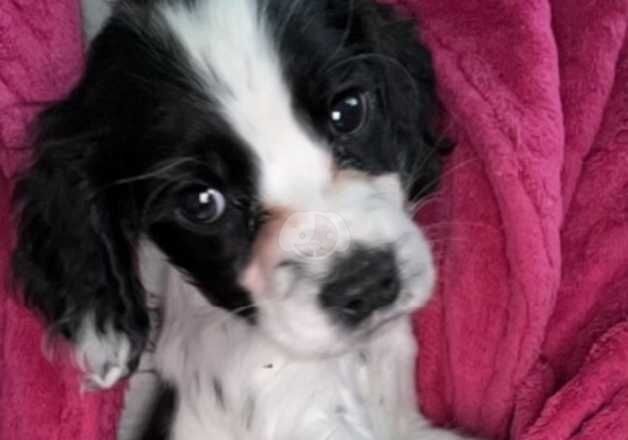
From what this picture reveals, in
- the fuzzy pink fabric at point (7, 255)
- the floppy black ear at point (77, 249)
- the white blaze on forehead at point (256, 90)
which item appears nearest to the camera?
the white blaze on forehead at point (256, 90)

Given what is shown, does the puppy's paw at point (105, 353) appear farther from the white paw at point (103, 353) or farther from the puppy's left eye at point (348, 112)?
the puppy's left eye at point (348, 112)

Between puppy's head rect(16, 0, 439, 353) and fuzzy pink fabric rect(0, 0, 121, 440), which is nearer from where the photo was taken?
puppy's head rect(16, 0, 439, 353)

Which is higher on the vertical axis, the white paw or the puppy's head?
the puppy's head

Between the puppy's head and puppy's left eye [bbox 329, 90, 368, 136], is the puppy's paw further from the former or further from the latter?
puppy's left eye [bbox 329, 90, 368, 136]

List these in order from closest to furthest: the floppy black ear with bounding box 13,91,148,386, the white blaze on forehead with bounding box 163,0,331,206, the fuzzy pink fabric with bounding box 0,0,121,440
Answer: the white blaze on forehead with bounding box 163,0,331,206
the floppy black ear with bounding box 13,91,148,386
the fuzzy pink fabric with bounding box 0,0,121,440

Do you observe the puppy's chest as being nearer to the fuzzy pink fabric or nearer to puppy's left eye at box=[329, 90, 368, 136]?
the fuzzy pink fabric

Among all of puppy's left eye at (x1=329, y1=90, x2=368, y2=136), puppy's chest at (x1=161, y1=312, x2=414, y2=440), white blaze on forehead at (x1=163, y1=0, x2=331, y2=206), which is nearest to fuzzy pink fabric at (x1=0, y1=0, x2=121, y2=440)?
puppy's chest at (x1=161, y1=312, x2=414, y2=440)

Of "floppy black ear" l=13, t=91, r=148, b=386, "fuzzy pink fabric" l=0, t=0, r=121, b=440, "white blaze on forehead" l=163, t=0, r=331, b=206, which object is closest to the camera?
"white blaze on forehead" l=163, t=0, r=331, b=206

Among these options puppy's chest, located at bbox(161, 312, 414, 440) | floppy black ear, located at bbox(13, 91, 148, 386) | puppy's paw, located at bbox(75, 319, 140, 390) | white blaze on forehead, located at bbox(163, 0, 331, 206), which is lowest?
puppy's chest, located at bbox(161, 312, 414, 440)

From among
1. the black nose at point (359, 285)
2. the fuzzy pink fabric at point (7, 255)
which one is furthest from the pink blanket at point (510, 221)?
the black nose at point (359, 285)
